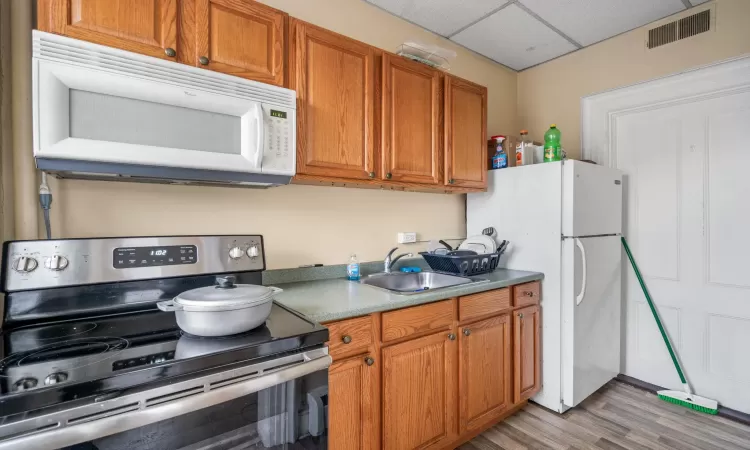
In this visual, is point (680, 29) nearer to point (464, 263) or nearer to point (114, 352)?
point (464, 263)

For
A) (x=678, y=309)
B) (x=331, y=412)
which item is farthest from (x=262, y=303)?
(x=678, y=309)

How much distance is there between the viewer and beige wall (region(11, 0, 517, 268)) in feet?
4.65

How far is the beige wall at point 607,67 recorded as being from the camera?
7.15ft

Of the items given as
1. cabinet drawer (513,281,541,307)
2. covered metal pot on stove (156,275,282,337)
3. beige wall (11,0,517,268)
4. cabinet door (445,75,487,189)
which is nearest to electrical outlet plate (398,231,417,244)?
beige wall (11,0,517,268)

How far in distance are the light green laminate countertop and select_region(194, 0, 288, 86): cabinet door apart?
37.4 inches

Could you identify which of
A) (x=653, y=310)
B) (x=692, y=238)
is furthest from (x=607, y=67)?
(x=653, y=310)

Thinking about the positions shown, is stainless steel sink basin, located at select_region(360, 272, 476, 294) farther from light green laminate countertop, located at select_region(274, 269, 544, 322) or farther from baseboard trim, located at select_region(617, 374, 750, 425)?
baseboard trim, located at select_region(617, 374, 750, 425)

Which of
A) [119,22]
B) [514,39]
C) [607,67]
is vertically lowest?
[119,22]

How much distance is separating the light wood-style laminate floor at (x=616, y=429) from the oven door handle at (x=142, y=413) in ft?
4.70

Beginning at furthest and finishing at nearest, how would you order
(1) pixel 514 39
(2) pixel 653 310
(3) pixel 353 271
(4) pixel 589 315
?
(1) pixel 514 39
(2) pixel 653 310
(4) pixel 589 315
(3) pixel 353 271

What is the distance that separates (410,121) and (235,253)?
1.19 m

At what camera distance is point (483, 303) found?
1902mm

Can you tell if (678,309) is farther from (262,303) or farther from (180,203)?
(180,203)

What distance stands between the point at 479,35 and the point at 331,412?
8.80 feet
